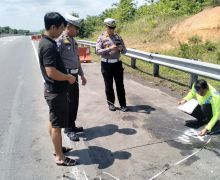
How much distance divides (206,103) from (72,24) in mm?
2517

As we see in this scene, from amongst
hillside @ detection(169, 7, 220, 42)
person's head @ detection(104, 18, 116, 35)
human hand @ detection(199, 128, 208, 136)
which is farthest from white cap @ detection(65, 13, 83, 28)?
hillside @ detection(169, 7, 220, 42)

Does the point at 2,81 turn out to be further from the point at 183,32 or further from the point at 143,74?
the point at 183,32

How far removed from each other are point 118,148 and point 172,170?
1.02 m

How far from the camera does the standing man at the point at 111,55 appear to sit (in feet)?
23.3

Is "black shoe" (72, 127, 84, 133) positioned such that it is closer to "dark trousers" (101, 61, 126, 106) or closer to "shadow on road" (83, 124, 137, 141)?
"shadow on road" (83, 124, 137, 141)

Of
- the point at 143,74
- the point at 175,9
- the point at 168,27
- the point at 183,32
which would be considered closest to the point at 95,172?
the point at 143,74

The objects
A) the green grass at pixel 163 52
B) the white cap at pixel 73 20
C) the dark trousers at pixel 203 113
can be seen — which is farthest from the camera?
the green grass at pixel 163 52

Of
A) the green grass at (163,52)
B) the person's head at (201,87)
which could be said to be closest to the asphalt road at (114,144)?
the person's head at (201,87)

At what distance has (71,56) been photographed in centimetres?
573

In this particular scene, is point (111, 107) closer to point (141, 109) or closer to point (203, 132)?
point (141, 109)

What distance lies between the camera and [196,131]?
5.88 metres

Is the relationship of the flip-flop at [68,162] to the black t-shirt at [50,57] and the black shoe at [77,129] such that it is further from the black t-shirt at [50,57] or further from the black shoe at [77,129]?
the black shoe at [77,129]

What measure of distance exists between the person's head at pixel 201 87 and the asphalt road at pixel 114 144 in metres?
0.66

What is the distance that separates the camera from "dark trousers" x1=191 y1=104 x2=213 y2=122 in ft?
19.5
